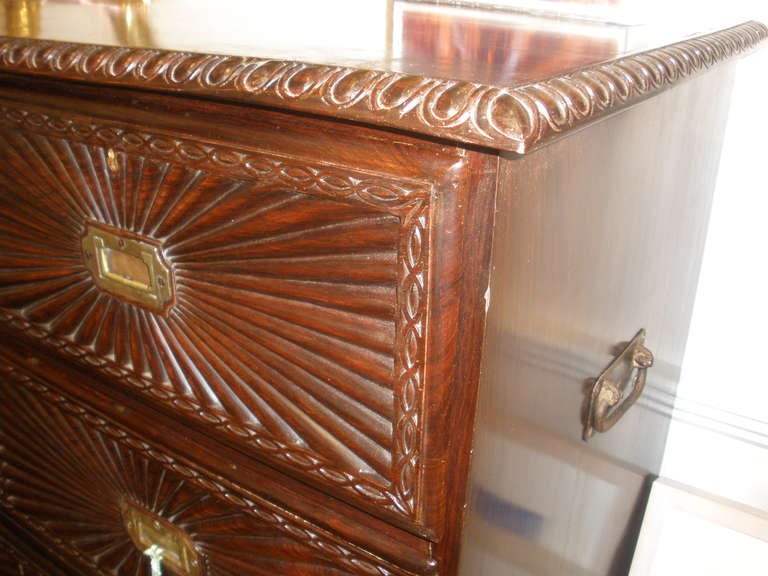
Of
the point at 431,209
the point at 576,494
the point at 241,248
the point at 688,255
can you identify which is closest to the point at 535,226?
the point at 431,209

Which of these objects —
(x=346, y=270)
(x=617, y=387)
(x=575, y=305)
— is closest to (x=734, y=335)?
(x=617, y=387)

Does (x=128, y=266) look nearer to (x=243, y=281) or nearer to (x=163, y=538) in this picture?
(x=243, y=281)

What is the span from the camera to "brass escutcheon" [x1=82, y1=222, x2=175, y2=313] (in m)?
0.55

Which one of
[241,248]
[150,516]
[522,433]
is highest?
[241,248]

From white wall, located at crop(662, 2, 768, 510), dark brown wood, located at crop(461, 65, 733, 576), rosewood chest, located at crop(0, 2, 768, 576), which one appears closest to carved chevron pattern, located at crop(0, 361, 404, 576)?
rosewood chest, located at crop(0, 2, 768, 576)

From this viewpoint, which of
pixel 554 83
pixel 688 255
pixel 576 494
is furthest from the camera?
pixel 688 255

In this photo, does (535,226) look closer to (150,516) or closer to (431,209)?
(431,209)

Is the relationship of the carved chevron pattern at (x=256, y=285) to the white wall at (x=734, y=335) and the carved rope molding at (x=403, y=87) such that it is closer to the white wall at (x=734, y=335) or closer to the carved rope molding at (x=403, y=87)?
the carved rope molding at (x=403, y=87)

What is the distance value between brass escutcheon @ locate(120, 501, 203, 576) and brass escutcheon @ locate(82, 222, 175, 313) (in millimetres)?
237

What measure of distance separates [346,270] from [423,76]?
5.3 inches

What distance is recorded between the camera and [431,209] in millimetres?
398

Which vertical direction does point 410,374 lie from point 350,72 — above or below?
below

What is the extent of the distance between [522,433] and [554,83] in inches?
9.9

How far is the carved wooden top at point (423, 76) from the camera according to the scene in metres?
0.34
